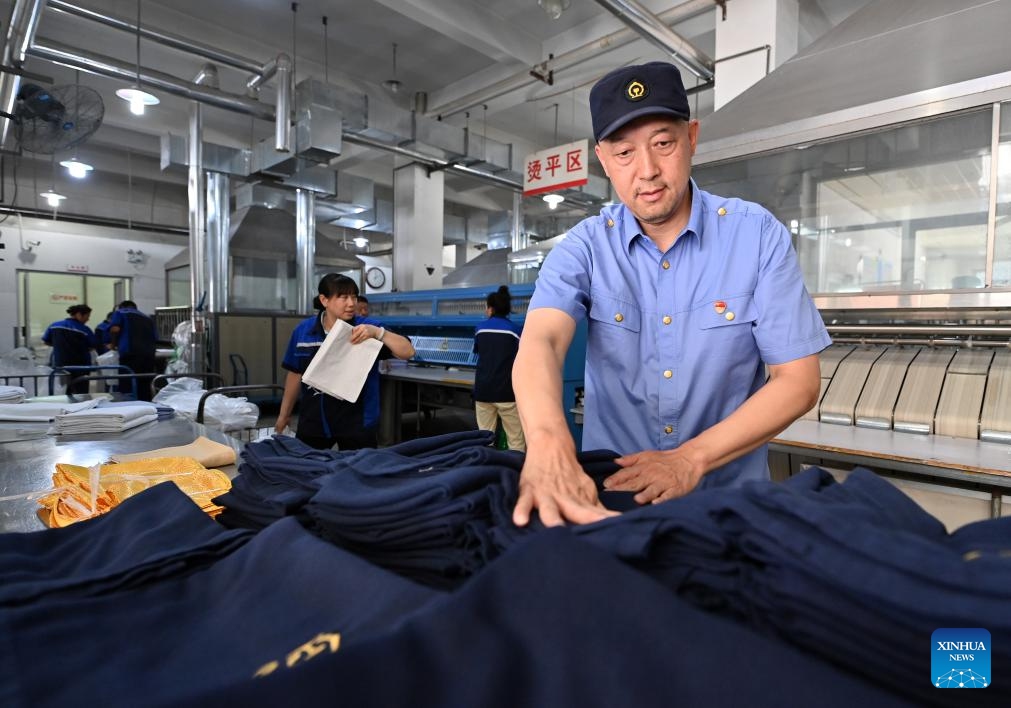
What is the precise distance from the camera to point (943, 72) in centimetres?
265

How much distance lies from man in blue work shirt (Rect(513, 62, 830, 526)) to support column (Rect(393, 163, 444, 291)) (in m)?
7.36

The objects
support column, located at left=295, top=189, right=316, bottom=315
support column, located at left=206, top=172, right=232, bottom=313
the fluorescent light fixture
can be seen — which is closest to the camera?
the fluorescent light fixture

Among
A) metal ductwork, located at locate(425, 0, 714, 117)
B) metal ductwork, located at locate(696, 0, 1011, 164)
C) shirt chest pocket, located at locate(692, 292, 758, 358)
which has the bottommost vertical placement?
shirt chest pocket, located at locate(692, 292, 758, 358)

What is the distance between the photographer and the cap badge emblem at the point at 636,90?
1.08m

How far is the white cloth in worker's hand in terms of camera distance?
2.74 meters

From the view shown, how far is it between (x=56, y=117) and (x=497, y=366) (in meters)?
4.14

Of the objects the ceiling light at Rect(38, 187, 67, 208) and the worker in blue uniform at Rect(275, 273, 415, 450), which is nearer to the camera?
the worker in blue uniform at Rect(275, 273, 415, 450)

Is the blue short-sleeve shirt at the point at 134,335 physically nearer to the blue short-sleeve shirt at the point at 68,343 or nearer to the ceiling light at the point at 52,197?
the blue short-sleeve shirt at the point at 68,343

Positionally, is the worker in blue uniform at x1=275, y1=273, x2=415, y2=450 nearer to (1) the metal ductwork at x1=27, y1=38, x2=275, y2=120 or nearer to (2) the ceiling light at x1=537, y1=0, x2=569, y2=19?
(2) the ceiling light at x1=537, y1=0, x2=569, y2=19

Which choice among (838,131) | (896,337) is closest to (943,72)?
(838,131)

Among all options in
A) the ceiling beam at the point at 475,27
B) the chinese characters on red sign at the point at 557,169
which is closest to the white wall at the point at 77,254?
the ceiling beam at the point at 475,27

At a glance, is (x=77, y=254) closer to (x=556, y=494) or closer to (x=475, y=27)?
(x=475, y=27)

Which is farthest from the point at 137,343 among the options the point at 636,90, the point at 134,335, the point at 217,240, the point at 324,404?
the point at 636,90

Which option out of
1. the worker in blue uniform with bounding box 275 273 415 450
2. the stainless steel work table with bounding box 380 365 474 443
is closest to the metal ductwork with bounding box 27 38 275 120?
the stainless steel work table with bounding box 380 365 474 443
